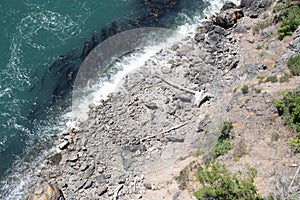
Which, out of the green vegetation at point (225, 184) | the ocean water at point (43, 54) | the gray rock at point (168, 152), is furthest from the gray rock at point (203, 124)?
the ocean water at point (43, 54)

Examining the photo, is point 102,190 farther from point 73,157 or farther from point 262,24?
point 262,24

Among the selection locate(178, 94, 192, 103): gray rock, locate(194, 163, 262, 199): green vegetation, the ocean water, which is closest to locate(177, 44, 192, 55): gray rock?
the ocean water

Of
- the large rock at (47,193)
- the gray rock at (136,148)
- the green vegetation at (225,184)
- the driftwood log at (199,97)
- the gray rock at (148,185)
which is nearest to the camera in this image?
the green vegetation at (225,184)

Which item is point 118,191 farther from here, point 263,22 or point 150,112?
point 263,22

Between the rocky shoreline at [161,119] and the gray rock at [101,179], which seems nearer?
the rocky shoreline at [161,119]

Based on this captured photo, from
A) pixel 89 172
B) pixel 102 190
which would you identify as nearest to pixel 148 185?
pixel 102 190

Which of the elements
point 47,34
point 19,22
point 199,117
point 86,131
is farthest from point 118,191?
point 19,22

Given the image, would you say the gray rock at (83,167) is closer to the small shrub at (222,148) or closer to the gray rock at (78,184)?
the gray rock at (78,184)
